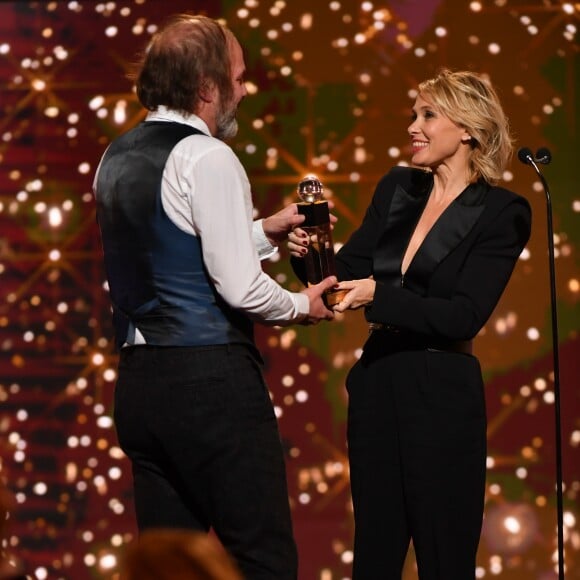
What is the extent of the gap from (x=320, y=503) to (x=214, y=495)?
5.93 feet

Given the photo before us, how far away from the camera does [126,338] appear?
7.11 feet

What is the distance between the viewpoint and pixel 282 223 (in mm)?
2510

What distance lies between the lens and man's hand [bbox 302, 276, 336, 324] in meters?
2.32

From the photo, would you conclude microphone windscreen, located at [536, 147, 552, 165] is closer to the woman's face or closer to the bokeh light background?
the woman's face

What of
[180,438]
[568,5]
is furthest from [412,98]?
[180,438]

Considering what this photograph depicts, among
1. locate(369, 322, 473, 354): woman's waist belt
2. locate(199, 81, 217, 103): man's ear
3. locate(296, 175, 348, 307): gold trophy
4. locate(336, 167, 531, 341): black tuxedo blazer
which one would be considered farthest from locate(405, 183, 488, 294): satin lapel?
locate(199, 81, 217, 103): man's ear

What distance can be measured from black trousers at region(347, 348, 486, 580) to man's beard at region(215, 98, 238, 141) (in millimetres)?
695

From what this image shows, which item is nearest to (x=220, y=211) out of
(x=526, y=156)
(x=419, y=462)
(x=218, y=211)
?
(x=218, y=211)

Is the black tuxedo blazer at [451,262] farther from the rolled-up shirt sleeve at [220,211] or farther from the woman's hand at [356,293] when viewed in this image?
the rolled-up shirt sleeve at [220,211]

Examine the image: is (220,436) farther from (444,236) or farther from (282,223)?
(444,236)

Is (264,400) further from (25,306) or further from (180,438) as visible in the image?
(25,306)

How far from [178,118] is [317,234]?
46cm

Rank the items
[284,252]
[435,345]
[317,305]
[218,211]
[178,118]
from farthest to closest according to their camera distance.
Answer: [284,252]
[435,345]
[317,305]
[178,118]
[218,211]

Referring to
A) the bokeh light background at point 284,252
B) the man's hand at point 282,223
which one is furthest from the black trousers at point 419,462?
the bokeh light background at point 284,252
